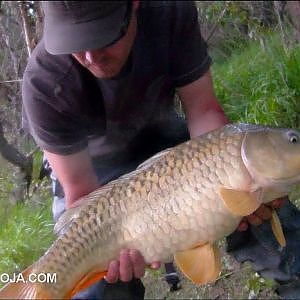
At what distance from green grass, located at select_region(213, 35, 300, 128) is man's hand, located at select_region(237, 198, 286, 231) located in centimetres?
127

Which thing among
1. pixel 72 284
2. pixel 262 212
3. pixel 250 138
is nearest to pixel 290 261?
pixel 262 212

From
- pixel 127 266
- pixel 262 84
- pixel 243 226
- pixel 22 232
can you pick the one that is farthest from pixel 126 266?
pixel 262 84

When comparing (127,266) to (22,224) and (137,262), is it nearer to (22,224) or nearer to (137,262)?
(137,262)

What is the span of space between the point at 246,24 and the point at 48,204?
4.56ft

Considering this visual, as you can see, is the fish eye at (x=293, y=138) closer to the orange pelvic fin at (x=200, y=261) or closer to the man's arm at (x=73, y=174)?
the orange pelvic fin at (x=200, y=261)

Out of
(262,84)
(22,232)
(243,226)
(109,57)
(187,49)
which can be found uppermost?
(109,57)

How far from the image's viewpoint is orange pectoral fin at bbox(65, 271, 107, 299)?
4.54 ft

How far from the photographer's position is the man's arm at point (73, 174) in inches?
65.7

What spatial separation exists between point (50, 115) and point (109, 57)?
0.85ft

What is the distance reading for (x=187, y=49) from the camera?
1.66 m

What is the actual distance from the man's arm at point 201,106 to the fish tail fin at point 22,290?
585mm

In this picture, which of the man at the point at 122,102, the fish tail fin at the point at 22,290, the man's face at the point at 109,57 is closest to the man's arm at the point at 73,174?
the man at the point at 122,102

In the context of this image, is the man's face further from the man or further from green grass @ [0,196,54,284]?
green grass @ [0,196,54,284]

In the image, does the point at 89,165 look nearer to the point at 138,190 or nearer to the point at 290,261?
the point at 138,190
